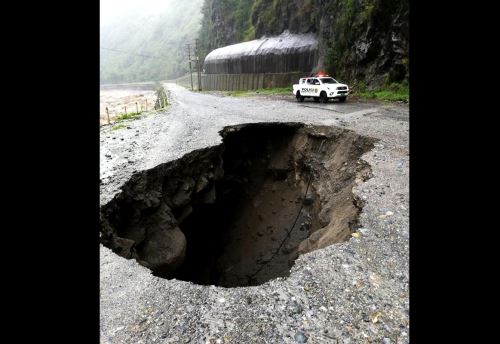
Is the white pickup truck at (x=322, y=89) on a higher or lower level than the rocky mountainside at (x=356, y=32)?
lower

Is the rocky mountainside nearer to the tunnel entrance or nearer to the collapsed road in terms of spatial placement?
the collapsed road

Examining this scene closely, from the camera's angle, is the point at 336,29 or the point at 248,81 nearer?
the point at 336,29

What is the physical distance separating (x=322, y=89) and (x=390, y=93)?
3.69m

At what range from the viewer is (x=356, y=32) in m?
22.8

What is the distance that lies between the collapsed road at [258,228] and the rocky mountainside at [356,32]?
13.9 ft

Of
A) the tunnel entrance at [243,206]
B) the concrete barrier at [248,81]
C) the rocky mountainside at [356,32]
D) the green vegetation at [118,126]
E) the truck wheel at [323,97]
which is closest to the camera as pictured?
the tunnel entrance at [243,206]

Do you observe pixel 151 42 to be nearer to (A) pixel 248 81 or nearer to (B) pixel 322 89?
(A) pixel 248 81

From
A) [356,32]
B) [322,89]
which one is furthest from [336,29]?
[322,89]

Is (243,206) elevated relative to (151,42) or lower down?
lower down

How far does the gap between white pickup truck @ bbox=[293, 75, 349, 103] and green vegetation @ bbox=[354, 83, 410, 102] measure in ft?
5.37

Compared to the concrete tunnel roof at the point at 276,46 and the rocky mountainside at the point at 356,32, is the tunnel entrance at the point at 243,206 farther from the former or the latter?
the concrete tunnel roof at the point at 276,46

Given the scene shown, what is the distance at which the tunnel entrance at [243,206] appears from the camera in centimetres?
773

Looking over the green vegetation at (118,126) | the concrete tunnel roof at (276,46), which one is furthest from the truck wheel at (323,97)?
the concrete tunnel roof at (276,46)
